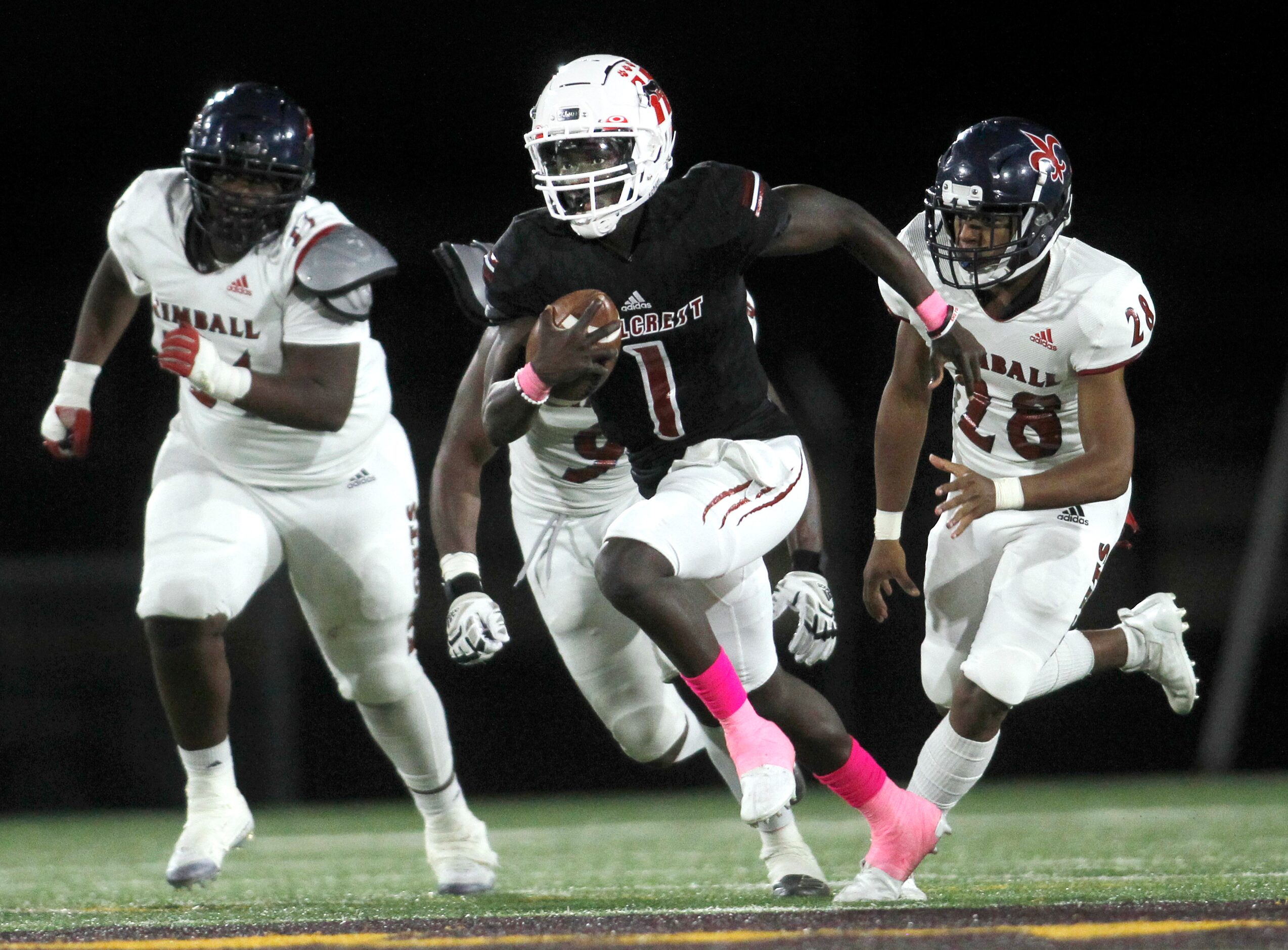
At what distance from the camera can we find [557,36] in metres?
9.45

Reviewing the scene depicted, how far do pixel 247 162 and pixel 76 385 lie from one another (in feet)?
Result: 2.46

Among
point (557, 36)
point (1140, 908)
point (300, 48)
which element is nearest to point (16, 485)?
point (300, 48)

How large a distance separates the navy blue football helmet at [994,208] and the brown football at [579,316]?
3.28ft

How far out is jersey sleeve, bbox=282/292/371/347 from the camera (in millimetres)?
3928

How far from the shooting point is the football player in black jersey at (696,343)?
342cm

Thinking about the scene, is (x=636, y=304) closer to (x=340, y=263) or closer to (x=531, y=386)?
(x=531, y=386)

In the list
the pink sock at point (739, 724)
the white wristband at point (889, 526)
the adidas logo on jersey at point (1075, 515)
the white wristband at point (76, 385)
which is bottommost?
the pink sock at point (739, 724)

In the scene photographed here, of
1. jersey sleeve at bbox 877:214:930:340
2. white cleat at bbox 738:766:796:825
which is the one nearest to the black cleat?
white cleat at bbox 738:766:796:825

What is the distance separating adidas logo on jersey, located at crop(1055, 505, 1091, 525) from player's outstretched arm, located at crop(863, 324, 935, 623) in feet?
1.24

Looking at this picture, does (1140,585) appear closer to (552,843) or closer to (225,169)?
(552,843)

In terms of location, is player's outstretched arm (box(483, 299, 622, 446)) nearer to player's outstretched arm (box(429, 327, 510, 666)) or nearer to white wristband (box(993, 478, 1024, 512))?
player's outstretched arm (box(429, 327, 510, 666))

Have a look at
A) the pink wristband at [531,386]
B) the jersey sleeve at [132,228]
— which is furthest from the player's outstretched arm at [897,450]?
the jersey sleeve at [132,228]

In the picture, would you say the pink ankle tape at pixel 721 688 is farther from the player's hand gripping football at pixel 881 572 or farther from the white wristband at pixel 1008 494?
the player's hand gripping football at pixel 881 572

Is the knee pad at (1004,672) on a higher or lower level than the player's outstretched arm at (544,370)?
lower
